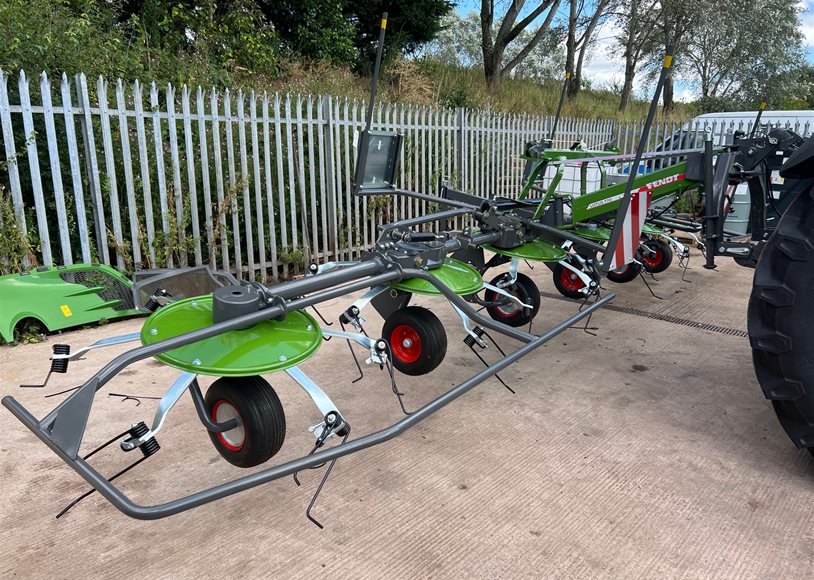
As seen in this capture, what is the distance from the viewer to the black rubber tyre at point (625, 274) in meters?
5.47

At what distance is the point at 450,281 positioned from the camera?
9.80ft

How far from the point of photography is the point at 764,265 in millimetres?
2461

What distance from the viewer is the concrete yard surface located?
2.03 meters

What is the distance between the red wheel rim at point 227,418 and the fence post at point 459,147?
22.0ft

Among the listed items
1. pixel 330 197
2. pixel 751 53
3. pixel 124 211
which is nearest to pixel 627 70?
pixel 751 53

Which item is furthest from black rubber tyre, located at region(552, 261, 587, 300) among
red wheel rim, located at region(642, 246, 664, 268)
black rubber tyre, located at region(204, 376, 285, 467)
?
black rubber tyre, located at region(204, 376, 285, 467)

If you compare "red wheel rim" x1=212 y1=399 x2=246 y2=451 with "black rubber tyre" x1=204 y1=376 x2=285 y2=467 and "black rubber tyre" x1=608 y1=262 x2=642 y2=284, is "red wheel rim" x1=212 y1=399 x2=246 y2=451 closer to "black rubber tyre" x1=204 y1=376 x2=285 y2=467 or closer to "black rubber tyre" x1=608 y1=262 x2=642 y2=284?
"black rubber tyre" x1=204 y1=376 x2=285 y2=467

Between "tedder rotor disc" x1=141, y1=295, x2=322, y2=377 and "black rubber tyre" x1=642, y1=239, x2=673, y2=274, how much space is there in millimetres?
4684

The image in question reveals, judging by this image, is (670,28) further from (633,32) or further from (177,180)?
(177,180)

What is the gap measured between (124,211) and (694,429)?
15.8ft

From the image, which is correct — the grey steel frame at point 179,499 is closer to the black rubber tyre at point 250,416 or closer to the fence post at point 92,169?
the black rubber tyre at point 250,416

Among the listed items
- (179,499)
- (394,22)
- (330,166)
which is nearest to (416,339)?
(179,499)

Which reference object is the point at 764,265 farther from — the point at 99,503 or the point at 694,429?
the point at 99,503

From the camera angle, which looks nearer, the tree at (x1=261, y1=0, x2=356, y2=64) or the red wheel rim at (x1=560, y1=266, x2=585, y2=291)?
the red wheel rim at (x1=560, y1=266, x2=585, y2=291)
